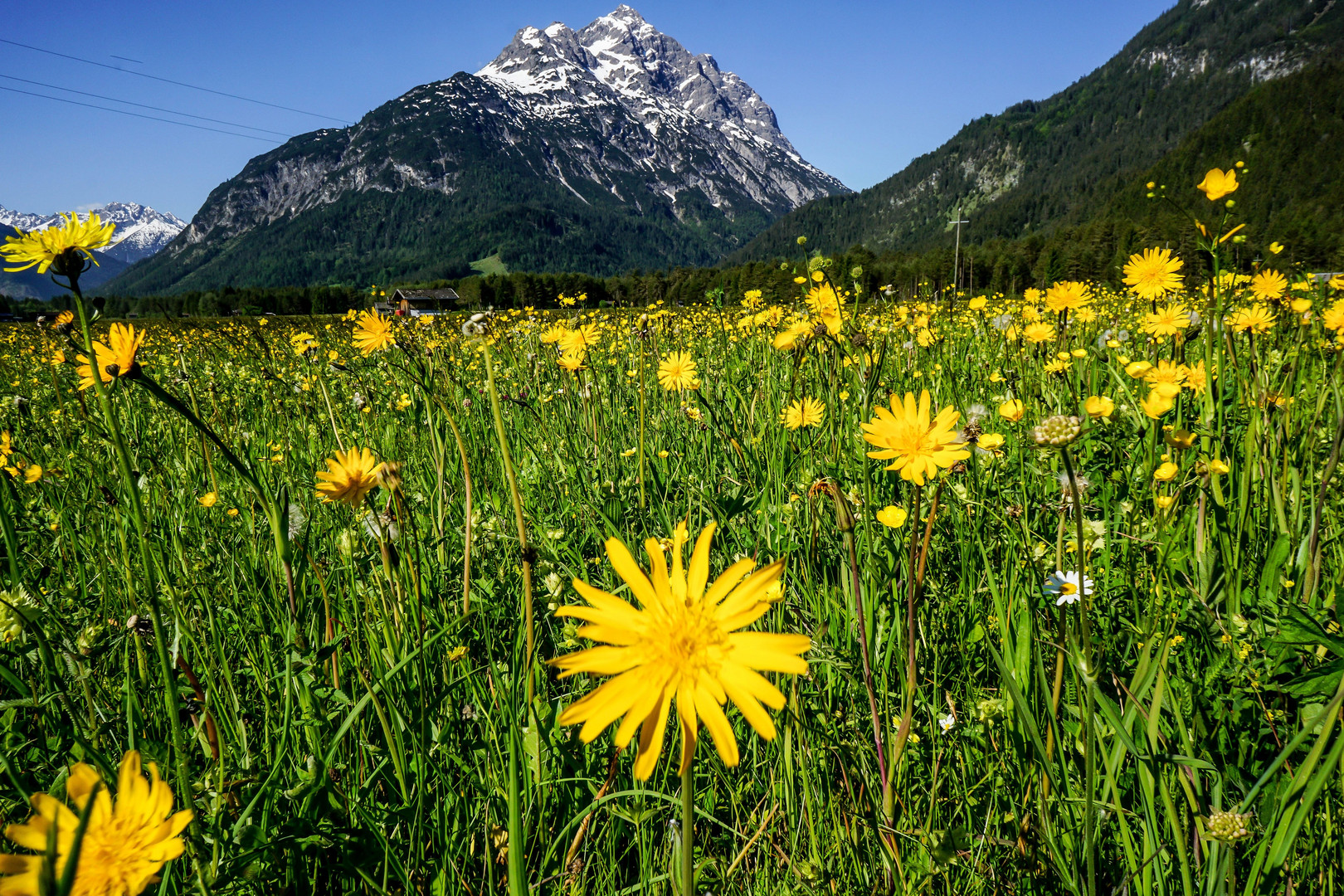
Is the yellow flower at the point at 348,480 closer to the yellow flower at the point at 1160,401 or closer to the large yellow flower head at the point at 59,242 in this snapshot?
the large yellow flower head at the point at 59,242

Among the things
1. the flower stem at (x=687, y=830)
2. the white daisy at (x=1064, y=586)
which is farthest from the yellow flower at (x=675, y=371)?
the flower stem at (x=687, y=830)

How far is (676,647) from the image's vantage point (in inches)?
22.7

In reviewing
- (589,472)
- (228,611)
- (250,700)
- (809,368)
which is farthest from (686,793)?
(809,368)

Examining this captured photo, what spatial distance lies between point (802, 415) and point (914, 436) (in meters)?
1.05

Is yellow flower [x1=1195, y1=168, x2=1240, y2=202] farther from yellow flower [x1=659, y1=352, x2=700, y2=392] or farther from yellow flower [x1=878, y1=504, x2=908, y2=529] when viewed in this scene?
yellow flower [x1=659, y1=352, x2=700, y2=392]

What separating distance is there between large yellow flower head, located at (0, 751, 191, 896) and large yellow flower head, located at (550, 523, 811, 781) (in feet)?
1.15

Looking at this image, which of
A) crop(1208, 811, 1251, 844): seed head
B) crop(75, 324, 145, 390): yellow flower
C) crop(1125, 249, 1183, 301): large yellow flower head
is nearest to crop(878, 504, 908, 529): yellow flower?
crop(1208, 811, 1251, 844): seed head

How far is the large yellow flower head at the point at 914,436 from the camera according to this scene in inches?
41.4

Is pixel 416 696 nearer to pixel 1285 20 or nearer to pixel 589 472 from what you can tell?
pixel 589 472

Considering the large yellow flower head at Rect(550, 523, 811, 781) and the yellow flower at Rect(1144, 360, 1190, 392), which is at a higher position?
the yellow flower at Rect(1144, 360, 1190, 392)

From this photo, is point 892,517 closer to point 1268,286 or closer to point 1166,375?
point 1166,375

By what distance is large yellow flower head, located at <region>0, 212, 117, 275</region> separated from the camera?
3.23ft

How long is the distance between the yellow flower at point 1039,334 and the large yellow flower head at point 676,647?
8.55 ft

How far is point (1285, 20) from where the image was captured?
134 meters
